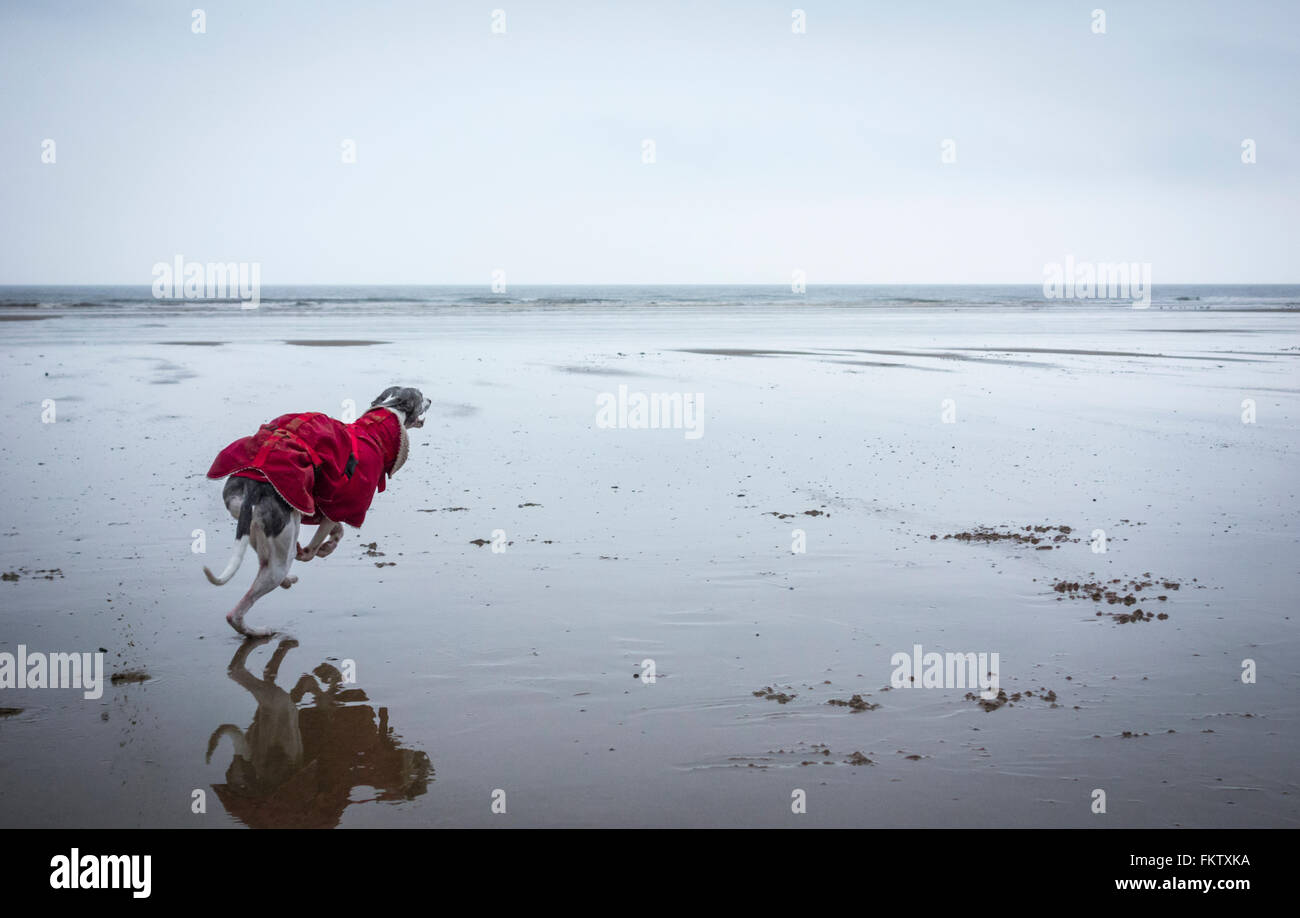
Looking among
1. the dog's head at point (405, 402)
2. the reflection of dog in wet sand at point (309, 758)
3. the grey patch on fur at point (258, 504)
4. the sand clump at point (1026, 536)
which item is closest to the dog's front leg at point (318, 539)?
the grey patch on fur at point (258, 504)

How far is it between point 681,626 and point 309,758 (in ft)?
8.25

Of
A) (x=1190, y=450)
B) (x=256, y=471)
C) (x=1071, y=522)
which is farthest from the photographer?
(x=1190, y=450)

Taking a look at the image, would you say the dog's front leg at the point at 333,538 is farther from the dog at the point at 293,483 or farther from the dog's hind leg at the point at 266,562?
the dog's hind leg at the point at 266,562

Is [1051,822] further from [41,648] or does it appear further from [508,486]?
[508,486]

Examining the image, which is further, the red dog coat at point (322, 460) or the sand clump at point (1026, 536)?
the sand clump at point (1026, 536)

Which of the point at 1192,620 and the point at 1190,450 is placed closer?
the point at 1192,620

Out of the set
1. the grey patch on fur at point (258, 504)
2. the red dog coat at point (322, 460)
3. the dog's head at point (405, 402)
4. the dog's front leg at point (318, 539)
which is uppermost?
the dog's head at point (405, 402)

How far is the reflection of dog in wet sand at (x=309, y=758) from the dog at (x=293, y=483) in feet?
2.49

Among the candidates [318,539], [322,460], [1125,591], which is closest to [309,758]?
[322,460]

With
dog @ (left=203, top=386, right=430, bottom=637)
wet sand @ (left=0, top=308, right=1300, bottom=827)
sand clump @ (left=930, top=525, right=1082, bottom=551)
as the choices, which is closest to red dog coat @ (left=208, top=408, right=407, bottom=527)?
dog @ (left=203, top=386, right=430, bottom=637)

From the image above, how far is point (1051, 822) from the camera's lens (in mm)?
4156

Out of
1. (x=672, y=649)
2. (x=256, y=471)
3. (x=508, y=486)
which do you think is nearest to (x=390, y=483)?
(x=508, y=486)

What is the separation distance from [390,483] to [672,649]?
5504mm

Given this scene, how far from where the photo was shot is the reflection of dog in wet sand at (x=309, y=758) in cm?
433
